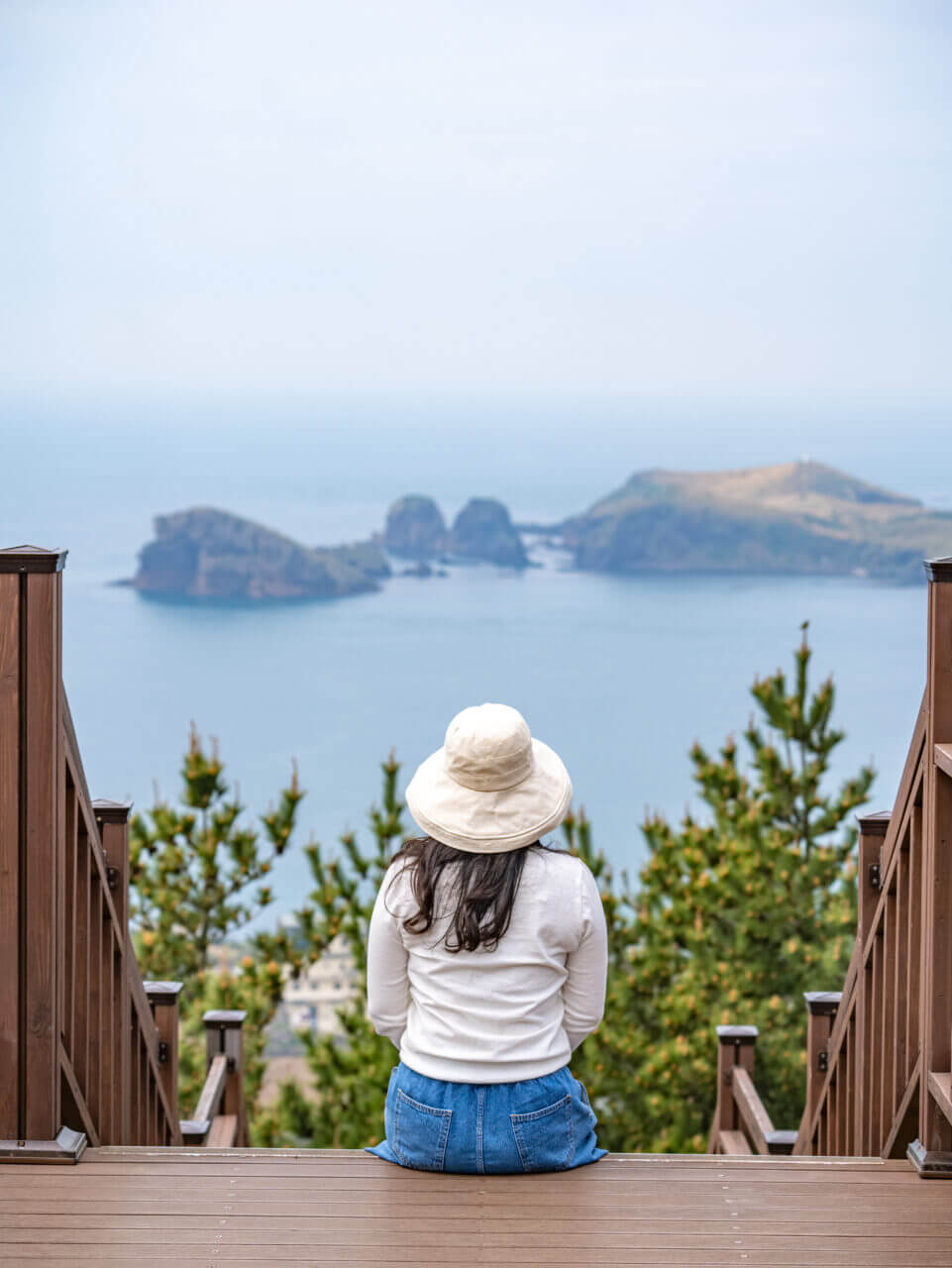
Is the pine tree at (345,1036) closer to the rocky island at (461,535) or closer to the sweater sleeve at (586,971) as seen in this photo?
A: the sweater sleeve at (586,971)

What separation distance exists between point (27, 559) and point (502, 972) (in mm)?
896

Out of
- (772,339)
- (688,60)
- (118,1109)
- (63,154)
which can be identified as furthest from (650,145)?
(118,1109)

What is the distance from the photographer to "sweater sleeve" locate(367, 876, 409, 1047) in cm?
194

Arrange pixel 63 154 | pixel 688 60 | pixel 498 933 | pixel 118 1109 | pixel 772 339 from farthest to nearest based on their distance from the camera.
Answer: pixel 772 339 → pixel 63 154 → pixel 688 60 → pixel 118 1109 → pixel 498 933

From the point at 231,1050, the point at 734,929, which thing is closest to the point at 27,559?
the point at 231,1050

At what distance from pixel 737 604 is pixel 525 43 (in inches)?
329

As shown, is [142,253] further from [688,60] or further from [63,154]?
[688,60]

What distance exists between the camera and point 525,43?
738 inches

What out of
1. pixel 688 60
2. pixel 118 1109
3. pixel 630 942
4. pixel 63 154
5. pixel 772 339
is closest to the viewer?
pixel 118 1109

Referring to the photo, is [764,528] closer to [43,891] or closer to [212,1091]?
[212,1091]

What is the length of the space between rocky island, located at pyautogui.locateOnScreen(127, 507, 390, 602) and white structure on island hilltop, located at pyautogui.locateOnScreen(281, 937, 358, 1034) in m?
11.9

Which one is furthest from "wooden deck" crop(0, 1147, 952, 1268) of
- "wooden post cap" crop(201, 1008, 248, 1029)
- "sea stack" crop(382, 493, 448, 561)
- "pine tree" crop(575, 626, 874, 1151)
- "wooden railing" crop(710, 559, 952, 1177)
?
"sea stack" crop(382, 493, 448, 561)

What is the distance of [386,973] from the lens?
1.98 m

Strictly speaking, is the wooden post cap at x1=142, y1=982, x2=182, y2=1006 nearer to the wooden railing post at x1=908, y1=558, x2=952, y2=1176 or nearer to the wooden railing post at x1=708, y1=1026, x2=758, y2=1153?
the wooden railing post at x1=708, y1=1026, x2=758, y2=1153
